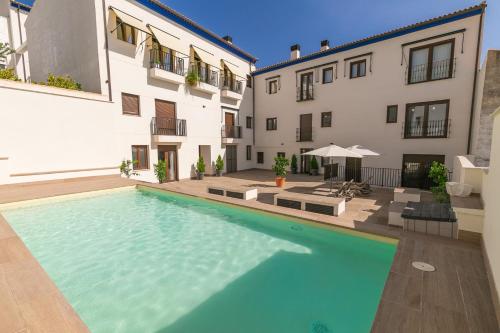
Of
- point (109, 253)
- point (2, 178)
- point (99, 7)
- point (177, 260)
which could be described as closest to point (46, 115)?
point (2, 178)

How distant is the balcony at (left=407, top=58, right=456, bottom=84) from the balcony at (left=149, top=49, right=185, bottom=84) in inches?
551

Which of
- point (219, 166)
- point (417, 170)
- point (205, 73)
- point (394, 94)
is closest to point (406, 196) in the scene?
point (417, 170)

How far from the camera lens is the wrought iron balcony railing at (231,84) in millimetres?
18078

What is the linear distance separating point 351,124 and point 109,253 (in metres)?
15.1

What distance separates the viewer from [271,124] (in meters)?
19.9

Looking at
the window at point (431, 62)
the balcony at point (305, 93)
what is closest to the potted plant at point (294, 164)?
the balcony at point (305, 93)

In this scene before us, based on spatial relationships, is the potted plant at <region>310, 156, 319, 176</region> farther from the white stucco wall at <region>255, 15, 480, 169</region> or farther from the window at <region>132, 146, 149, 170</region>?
the window at <region>132, 146, 149, 170</region>

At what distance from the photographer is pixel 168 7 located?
44.9 ft

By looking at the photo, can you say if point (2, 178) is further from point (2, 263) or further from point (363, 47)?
point (363, 47)

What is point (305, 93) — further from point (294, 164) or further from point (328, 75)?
point (294, 164)

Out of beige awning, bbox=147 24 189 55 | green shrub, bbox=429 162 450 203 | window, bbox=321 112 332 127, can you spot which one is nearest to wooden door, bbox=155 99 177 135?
beige awning, bbox=147 24 189 55

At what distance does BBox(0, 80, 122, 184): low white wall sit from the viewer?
30.9 ft

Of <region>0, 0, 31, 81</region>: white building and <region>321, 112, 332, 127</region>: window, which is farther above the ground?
<region>0, 0, 31, 81</region>: white building

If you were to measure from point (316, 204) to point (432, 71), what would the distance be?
11.4 m
